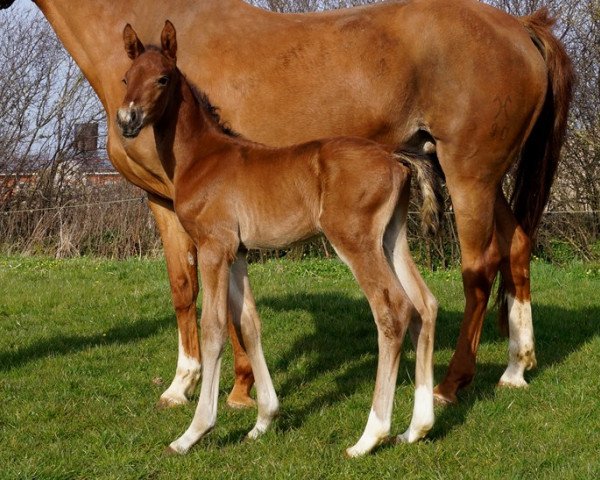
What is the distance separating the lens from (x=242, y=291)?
165 inches

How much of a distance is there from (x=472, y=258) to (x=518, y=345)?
2.22ft

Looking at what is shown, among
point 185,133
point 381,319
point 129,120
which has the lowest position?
point 381,319

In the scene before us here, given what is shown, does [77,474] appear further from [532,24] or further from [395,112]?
[532,24]

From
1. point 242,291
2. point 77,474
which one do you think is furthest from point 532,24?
point 77,474

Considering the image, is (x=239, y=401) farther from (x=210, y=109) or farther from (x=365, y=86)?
(x=365, y=86)

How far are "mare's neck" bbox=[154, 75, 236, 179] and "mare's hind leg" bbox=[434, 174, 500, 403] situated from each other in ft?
5.47

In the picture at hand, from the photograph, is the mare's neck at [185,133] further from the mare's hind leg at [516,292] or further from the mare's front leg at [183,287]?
the mare's hind leg at [516,292]

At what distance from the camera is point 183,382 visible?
4.97 meters

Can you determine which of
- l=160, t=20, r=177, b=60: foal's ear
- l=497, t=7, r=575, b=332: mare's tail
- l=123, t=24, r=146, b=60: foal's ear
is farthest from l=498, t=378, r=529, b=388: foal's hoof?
l=123, t=24, r=146, b=60: foal's ear

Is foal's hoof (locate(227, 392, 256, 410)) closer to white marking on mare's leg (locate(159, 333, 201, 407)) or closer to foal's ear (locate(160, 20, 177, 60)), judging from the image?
white marking on mare's leg (locate(159, 333, 201, 407))

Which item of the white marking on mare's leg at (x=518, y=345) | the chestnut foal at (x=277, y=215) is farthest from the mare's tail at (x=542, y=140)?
the chestnut foal at (x=277, y=215)

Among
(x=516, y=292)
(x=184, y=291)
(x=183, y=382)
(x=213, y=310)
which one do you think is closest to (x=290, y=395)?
(x=183, y=382)

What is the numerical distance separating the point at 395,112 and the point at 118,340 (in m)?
3.01

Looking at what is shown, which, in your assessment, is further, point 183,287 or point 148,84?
point 183,287
